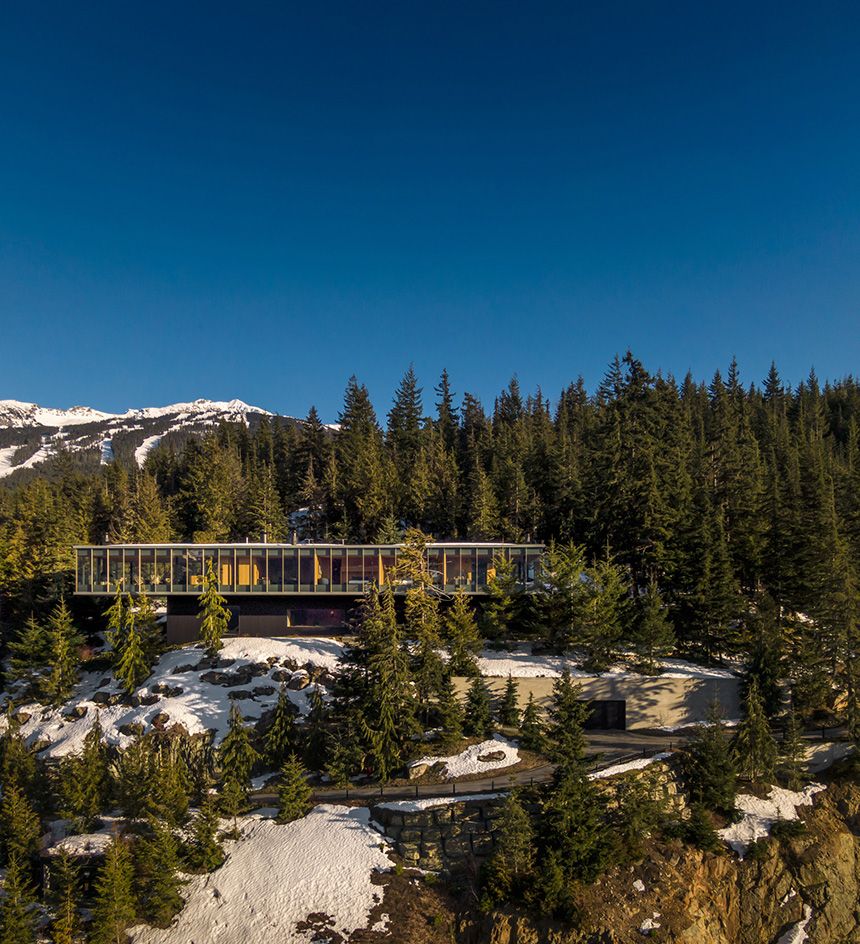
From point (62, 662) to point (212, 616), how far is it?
385 inches

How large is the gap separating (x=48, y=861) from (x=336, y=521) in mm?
46999

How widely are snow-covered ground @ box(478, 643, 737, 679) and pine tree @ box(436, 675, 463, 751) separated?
5.13m

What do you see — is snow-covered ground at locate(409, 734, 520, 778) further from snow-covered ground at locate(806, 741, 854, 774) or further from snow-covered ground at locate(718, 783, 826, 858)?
snow-covered ground at locate(806, 741, 854, 774)

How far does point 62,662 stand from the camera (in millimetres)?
42062

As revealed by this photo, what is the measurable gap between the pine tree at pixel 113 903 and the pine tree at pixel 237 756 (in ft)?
19.0

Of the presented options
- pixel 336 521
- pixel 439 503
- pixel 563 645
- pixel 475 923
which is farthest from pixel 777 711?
pixel 336 521

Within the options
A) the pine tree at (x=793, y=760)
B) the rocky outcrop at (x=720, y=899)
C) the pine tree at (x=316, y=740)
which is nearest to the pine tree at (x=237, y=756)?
the pine tree at (x=316, y=740)

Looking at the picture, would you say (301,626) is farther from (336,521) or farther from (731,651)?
(731,651)

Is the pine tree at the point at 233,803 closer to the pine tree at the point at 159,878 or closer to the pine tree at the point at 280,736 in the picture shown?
the pine tree at the point at 159,878

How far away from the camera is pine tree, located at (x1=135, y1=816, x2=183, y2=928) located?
24641 mm

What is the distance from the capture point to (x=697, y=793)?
28578mm

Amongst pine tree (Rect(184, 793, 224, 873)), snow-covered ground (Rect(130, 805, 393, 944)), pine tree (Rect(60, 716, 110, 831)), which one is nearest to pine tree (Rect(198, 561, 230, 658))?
pine tree (Rect(60, 716, 110, 831))

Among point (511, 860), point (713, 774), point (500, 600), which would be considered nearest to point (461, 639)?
point (500, 600)

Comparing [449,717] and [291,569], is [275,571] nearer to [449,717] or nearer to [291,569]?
[291,569]
